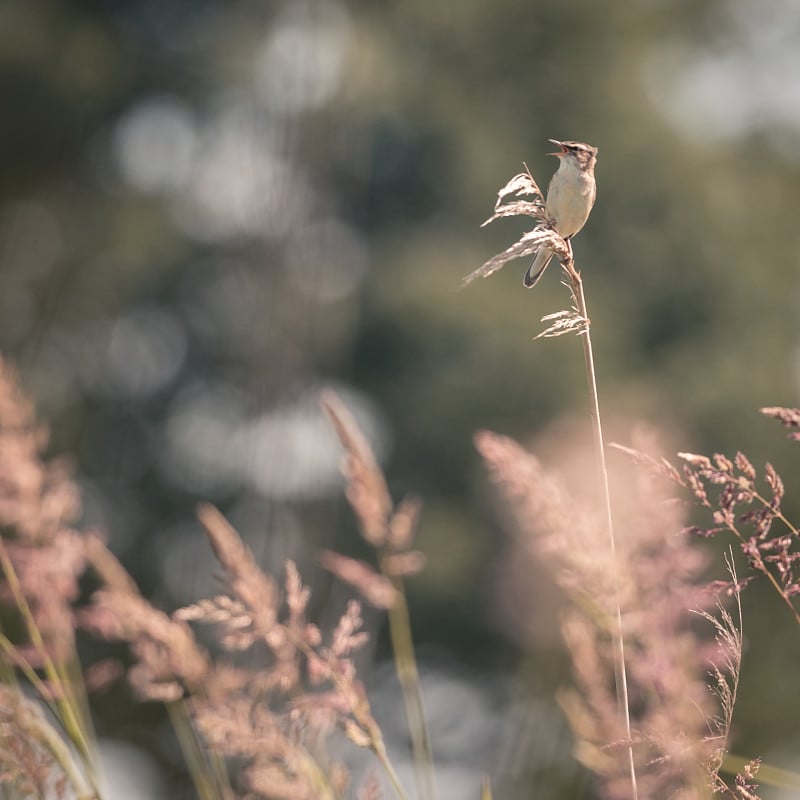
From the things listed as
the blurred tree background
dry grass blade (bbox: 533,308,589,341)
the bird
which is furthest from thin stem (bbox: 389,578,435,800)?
the blurred tree background

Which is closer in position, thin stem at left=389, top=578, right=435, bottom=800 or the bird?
thin stem at left=389, top=578, right=435, bottom=800

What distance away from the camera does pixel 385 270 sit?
27.5ft

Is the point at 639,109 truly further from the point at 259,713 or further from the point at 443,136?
the point at 259,713

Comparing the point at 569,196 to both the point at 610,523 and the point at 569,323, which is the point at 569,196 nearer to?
the point at 569,323

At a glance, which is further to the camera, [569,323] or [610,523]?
[569,323]

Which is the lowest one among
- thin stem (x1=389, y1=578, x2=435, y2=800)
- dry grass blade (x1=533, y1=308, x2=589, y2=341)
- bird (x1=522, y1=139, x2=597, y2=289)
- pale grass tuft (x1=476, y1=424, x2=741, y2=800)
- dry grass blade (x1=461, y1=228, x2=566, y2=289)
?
thin stem (x1=389, y1=578, x2=435, y2=800)

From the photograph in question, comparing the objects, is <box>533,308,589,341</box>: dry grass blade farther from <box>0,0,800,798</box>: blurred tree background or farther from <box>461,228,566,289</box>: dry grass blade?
<box>0,0,800,798</box>: blurred tree background

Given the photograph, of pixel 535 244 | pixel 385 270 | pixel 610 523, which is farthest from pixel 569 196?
pixel 385 270

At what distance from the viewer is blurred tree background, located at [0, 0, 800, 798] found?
7613 millimetres

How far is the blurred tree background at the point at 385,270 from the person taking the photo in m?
7.61

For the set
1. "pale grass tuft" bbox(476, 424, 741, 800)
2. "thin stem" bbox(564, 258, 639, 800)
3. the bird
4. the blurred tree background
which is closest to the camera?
"thin stem" bbox(564, 258, 639, 800)

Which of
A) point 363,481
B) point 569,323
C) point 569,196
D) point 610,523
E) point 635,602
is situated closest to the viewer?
point 610,523

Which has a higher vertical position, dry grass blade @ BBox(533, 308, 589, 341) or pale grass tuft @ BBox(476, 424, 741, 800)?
dry grass blade @ BBox(533, 308, 589, 341)

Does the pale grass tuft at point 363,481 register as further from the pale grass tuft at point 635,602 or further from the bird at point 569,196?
the bird at point 569,196
